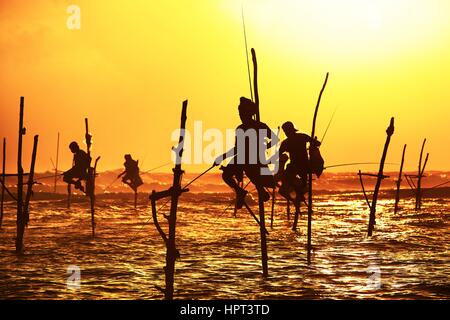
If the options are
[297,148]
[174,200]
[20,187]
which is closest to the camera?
[174,200]

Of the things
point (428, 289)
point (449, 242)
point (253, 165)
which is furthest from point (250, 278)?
point (449, 242)

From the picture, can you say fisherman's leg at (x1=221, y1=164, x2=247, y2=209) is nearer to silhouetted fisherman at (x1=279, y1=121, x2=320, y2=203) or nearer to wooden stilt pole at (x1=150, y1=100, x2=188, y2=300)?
wooden stilt pole at (x1=150, y1=100, x2=188, y2=300)

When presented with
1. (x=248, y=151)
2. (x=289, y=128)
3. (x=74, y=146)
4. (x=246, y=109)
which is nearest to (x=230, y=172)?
(x=248, y=151)

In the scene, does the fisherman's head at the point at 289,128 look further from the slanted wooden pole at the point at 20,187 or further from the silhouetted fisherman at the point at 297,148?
the slanted wooden pole at the point at 20,187

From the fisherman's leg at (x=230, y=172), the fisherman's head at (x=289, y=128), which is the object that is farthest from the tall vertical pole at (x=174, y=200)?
the fisherman's head at (x=289, y=128)

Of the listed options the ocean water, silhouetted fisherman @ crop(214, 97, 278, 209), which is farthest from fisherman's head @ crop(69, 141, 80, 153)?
silhouetted fisherman @ crop(214, 97, 278, 209)

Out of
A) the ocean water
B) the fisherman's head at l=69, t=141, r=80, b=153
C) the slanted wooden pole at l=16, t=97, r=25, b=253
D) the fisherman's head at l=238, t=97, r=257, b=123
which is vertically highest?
the fisherman's head at l=238, t=97, r=257, b=123

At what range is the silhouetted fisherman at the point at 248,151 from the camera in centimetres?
1154

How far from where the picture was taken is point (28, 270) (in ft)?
45.6

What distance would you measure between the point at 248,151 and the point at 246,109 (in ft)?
2.68

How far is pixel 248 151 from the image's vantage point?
11578 millimetres

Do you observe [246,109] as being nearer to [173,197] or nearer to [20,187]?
[173,197]

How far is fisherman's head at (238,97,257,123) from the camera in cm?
1183
